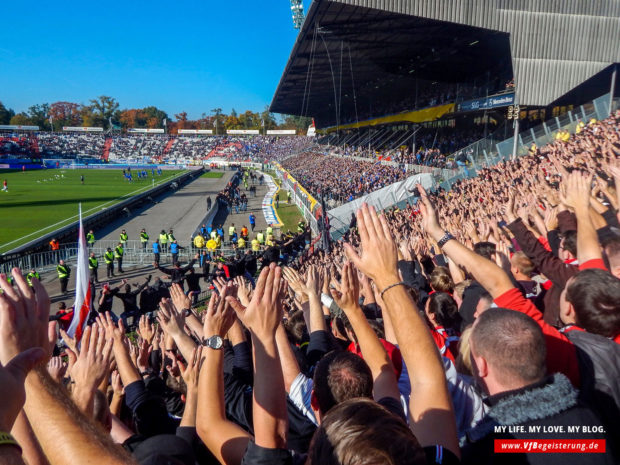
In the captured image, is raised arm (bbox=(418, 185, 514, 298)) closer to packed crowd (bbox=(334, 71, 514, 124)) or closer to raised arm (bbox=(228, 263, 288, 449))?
raised arm (bbox=(228, 263, 288, 449))

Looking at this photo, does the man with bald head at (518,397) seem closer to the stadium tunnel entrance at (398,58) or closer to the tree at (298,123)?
the stadium tunnel entrance at (398,58)

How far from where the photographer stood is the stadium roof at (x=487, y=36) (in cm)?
1819

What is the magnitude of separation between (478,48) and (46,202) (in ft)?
115

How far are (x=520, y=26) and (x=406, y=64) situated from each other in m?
13.0

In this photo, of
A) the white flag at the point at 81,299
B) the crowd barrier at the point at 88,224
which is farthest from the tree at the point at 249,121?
the white flag at the point at 81,299

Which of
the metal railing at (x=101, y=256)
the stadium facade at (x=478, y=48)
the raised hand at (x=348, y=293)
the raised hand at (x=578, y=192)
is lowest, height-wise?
the metal railing at (x=101, y=256)

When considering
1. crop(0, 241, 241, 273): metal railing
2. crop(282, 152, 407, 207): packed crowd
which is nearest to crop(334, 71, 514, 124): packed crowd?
crop(282, 152, 407, 207): packed crowd

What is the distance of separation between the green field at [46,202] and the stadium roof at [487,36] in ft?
63.6

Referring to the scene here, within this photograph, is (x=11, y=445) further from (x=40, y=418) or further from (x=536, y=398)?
(x=536, y=398)

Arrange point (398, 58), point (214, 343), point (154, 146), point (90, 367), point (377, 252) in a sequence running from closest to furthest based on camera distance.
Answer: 1. point (377, 252)
2. point (214, 343)
3. point (90, 367)
4. point (398, 58)
5. point (154, 146)

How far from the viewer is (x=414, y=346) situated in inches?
62.1

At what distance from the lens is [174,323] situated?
9.79 feet

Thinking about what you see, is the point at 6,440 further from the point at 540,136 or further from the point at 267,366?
the point at 540,136

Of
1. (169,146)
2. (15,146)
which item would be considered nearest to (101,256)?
(15,146)
